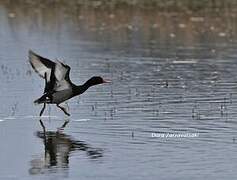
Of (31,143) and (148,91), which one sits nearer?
(31,143)

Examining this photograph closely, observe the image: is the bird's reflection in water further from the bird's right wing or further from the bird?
the bird's right wing

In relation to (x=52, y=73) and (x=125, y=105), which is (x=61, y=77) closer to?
(x=52, y=73)

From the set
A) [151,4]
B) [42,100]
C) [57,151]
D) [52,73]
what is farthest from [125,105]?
[151,4]

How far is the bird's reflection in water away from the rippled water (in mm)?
11

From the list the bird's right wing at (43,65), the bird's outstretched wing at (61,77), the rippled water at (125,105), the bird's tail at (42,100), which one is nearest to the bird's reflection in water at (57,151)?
the rippled water at (125,105)

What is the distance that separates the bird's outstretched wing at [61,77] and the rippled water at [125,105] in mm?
469

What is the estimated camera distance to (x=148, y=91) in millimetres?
14945

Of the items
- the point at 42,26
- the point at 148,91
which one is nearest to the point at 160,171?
the point at 148,91

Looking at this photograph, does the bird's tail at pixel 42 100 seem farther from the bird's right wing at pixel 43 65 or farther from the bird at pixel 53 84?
the bird's right wing at pixel 43 65

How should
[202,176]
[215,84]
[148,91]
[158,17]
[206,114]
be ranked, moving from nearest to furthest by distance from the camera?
[202,176], [206,114], [148,91], [215,84], [158,17]

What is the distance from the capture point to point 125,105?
13.5 metres

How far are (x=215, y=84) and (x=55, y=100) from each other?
4.36 meters

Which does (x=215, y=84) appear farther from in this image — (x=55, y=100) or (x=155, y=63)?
(x=55, y=100)

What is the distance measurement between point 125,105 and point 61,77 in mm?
1716
